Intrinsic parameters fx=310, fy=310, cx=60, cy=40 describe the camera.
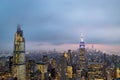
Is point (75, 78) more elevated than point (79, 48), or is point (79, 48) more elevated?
point (79, 48)

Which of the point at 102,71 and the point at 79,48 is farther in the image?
the point at 79,48

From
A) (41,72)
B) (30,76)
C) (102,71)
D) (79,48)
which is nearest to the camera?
(30,76)

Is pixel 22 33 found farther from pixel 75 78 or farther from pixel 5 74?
pixel 75 78


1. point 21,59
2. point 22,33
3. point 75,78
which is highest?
point 22,33

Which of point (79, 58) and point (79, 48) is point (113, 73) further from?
point (79, 48)

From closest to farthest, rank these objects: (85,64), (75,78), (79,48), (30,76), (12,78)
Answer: (12,78)
(30,76)
(75,78)
(85,64)
(79,48)

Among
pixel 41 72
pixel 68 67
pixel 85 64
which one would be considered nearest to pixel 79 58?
pixel 85 64

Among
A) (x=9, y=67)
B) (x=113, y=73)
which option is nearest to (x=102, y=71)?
(x=113, y=73)
